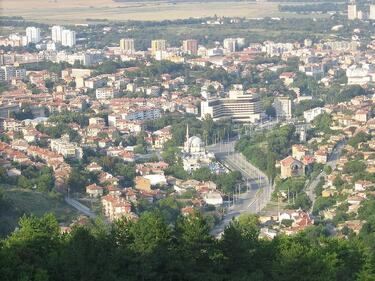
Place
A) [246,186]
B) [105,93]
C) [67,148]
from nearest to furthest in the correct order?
[246,186] → [67,148] → [105,93]

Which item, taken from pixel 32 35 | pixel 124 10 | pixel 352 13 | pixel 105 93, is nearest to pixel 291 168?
pixel 105 93

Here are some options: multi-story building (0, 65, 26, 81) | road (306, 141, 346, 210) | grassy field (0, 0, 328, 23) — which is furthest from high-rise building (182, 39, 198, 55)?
road (306, 141, 346, 210)

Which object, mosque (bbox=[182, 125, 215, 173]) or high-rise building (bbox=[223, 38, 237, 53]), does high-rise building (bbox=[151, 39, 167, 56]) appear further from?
mosque (bbox=[182, 125, 215, 173])

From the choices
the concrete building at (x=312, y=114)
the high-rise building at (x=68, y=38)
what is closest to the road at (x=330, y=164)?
the concrete building at (x=312, y=114)

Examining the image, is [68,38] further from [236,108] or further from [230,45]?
[236,108]

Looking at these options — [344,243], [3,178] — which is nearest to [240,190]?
[3,178]
